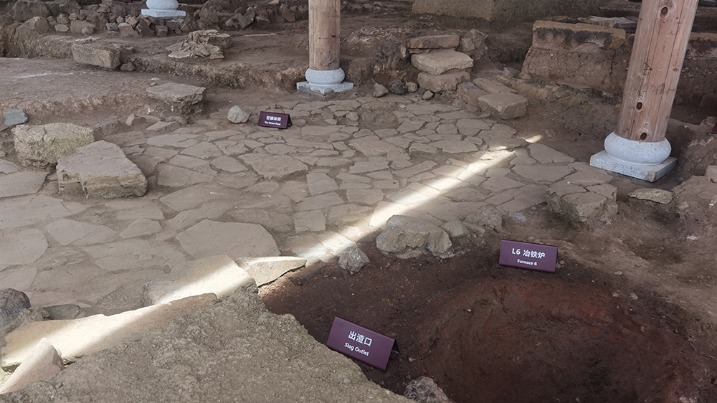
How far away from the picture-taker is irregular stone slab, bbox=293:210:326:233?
4.26m

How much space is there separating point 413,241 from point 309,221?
2.96 feet

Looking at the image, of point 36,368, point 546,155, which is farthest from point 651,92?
point 36,368

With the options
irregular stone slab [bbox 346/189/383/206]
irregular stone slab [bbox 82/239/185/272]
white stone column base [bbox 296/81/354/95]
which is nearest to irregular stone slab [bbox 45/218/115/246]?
Answer: irregular stone slab [bbox 82/239/185/272]

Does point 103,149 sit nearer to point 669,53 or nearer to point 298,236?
point 298,236

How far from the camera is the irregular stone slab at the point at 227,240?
3.90 metres

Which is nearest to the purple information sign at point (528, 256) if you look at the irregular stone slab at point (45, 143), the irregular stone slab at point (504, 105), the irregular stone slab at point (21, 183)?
the irregular stone slab at point (504, 105)

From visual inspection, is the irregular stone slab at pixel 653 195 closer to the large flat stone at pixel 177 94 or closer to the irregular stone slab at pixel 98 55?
the large flat stone at pixel 177 94

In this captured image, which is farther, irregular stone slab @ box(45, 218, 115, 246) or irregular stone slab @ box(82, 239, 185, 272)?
irregular stone slab @ box(45, 218, 115, 246)

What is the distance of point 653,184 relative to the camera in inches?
202

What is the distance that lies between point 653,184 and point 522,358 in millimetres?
2785

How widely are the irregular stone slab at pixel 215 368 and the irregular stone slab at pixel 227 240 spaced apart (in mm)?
1153

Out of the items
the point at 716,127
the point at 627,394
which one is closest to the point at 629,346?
the point at 627,394

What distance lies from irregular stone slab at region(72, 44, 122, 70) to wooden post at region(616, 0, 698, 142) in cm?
687

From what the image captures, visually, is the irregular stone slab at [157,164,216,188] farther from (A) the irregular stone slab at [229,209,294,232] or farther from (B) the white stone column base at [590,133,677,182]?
(B) the white stone column base at [590,133,677,182]
